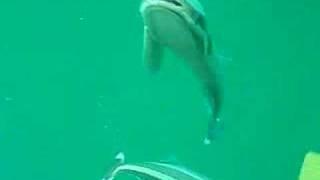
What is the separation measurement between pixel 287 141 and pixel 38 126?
1.02m

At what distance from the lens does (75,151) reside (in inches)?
114

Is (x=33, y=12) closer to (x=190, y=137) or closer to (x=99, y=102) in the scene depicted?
(x=99, y=102)

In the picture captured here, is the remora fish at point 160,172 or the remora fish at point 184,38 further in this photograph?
the remora fish at point 160,172

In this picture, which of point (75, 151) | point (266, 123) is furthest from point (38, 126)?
point (266, 123)

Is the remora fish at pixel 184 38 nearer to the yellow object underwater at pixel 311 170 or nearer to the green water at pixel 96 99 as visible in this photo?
the yellow object underwater at pixel 311 170

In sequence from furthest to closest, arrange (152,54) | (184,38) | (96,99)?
(96,99), (152,54), (184,38)

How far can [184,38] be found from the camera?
1.43 meters

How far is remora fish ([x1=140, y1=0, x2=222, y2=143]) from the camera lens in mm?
1323

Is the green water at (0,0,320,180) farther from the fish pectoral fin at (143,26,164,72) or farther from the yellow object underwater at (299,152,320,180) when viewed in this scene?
the fish pectoral fin at (143,26,164,72)

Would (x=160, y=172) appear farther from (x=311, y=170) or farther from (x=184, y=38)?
(x=311, y=170)

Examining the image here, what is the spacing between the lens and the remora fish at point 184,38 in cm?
132

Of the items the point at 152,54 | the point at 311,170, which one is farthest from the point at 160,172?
the point at 311,170

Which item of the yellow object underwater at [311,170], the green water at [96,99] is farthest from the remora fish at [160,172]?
the green water at [96,99]

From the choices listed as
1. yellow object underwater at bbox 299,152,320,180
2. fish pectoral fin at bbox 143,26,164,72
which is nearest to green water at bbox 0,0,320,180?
yellow object underwater at bbox 299,152,320,180
